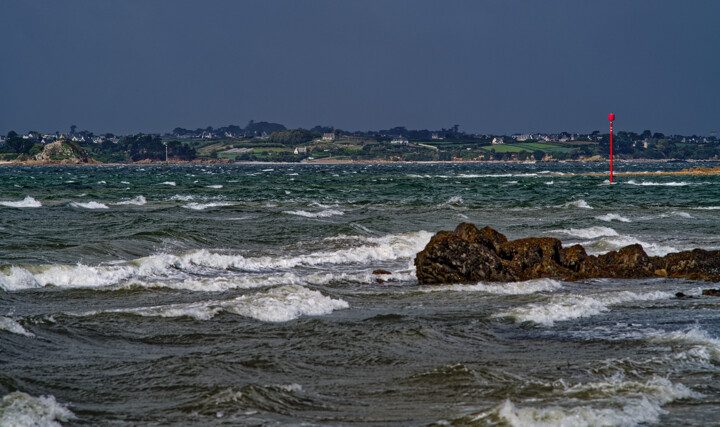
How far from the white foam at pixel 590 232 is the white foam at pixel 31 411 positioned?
20.5 m

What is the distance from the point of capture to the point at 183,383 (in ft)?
25.9

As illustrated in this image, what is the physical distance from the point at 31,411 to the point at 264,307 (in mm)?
5550

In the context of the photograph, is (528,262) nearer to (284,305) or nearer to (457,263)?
(457,263)

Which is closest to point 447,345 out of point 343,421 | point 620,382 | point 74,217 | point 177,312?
point 620,382

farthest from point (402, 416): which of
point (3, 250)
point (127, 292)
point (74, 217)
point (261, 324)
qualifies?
point (74, 217)

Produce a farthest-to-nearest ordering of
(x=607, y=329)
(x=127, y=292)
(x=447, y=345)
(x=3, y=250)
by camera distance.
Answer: (x=3, y=250)
(x=127, y=292)
(x=607, y=329)
(x=447, y=345)

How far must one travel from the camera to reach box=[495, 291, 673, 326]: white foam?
11.5 metres

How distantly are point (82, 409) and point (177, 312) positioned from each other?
4.63 metres

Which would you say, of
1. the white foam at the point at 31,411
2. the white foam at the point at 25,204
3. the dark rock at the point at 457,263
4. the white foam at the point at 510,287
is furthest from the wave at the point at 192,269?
the white foam at the point at 25,204

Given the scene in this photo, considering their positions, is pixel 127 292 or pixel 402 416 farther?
pixel 127 292

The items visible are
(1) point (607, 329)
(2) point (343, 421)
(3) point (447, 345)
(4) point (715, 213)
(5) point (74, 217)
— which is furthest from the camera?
(4) point (715, 213)

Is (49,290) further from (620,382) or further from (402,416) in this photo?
(620,382)

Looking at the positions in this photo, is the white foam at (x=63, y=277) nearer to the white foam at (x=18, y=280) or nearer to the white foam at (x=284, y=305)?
the white foam at (x=18, y=280)

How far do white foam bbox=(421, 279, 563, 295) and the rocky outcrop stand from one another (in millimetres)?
661
